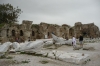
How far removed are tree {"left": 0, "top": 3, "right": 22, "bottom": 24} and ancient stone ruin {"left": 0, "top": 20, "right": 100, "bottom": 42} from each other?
7892mm

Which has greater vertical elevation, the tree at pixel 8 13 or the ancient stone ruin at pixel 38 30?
the tree at pixel 8 13

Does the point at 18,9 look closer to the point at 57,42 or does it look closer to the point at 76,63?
the point at 57,42

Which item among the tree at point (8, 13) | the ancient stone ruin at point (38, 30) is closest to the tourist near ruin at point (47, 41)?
the ancient stone ruin at point (38, 30)

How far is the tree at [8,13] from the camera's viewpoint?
41.7m

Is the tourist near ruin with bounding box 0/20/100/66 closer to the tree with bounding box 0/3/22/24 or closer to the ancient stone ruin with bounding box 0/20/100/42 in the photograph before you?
the ancient stone ruin with bounding box 0/20/100/42

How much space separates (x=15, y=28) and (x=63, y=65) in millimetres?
27570

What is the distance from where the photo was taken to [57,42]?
70.4ft

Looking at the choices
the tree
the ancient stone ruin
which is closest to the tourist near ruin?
the ancient stone ruin

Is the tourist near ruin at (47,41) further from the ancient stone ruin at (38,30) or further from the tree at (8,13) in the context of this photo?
the tree at (8,13)

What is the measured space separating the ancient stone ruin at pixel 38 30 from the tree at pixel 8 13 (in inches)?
311

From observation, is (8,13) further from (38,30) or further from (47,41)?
(47,41)

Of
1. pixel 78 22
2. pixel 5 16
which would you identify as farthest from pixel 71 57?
pixel 78 22

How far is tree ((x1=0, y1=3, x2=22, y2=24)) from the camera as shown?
137ft

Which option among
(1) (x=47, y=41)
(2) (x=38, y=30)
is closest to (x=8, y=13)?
(2) (x=38, y=30)
